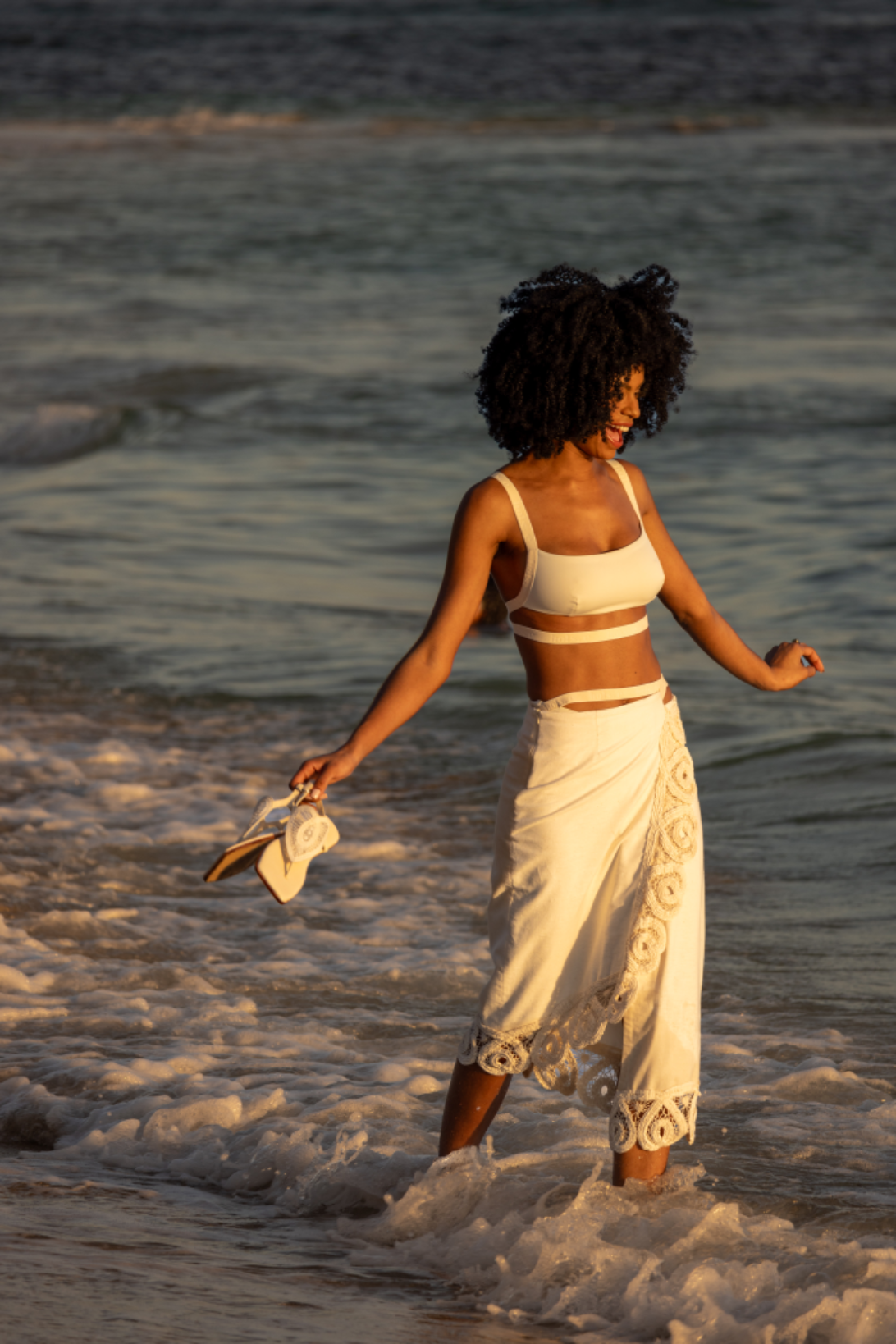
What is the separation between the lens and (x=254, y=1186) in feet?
13.9

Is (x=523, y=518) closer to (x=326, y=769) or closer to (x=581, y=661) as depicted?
(x=581, y=661)

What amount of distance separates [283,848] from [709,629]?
109 centimetres

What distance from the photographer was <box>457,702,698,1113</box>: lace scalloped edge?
3.41m

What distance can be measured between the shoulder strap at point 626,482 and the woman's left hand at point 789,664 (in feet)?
1.59

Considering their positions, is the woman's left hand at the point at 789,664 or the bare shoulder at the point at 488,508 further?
the woman's left hand at the point at 789,664

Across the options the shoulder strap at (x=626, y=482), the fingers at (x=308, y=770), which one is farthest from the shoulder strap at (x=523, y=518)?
the fingers at (x=308, y=770)

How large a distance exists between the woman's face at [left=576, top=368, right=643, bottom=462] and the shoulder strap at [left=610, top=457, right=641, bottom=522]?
0.04 m

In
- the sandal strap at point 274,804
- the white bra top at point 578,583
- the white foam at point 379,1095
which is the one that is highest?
the white bra top at point 578,583

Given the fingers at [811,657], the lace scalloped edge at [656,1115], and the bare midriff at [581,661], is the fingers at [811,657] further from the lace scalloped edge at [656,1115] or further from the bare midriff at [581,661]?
the lace scalloped edge at [656,1115]

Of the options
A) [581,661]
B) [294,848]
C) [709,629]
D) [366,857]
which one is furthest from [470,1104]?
[366,857]

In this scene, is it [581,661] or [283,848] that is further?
[581,661]

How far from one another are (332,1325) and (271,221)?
25121 mm

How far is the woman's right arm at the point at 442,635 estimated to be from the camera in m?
3.44

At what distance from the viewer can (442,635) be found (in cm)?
350
